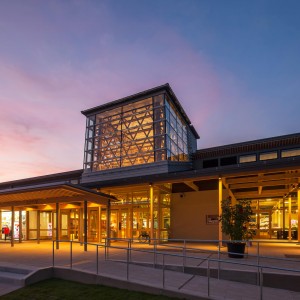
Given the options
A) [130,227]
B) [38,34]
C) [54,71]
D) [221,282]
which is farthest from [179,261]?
[54,71]

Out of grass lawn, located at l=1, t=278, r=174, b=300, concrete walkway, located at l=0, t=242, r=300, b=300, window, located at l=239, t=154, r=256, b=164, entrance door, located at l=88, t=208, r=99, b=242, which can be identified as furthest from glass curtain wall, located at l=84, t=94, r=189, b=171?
grass lawn, located at l=1, t=278, r=174, b=300

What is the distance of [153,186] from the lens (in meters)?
17.8

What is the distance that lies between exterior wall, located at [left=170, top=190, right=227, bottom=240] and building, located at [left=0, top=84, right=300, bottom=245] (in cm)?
6

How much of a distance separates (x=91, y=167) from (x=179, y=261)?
15414mm

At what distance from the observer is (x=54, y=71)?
77.2 feet

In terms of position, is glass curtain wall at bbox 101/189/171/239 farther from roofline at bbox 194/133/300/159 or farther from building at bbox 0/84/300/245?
roofline at bbox 194/133/300/159

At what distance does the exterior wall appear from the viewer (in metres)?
20.1

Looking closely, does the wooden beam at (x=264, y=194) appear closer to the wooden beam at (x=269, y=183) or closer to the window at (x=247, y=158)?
the window at (x=247, y=158)

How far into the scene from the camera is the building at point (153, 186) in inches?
730

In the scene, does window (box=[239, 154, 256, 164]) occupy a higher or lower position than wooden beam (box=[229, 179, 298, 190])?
higher

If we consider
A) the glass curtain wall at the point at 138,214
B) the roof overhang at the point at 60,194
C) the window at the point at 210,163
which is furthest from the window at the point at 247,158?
the roof overhang at the point at 60,194

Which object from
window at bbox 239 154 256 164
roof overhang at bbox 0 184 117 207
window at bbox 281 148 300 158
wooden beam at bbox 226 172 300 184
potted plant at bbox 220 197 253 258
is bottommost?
potted plant at bbox 220 197 253 258

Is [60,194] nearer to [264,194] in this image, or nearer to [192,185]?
[192,185]

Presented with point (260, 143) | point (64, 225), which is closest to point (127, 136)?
point (64, 225)
